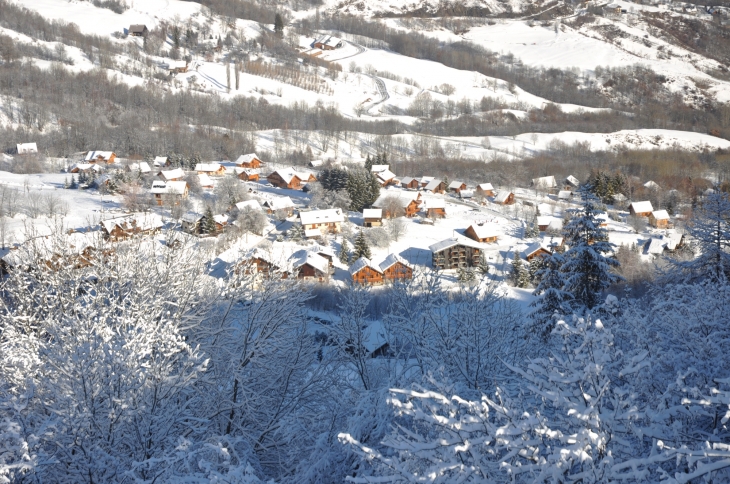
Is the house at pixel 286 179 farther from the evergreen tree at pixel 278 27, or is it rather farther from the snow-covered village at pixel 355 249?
the evergreen tree at pixel 278 27

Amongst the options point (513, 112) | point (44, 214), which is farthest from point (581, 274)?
point (513, 112)

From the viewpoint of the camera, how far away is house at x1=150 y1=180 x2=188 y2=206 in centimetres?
3056

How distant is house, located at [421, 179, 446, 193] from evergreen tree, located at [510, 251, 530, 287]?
57.9ft

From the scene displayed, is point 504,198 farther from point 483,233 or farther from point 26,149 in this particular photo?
point 26,149

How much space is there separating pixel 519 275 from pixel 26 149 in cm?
3781

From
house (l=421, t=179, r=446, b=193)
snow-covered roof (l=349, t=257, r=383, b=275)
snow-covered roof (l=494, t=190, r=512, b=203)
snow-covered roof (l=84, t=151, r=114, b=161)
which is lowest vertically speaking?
house (l=421, t=179, r=446, b=193)

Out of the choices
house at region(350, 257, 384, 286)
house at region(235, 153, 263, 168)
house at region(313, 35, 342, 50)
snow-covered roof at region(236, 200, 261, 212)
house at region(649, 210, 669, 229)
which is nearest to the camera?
house at region(350, 257, 384, 286)

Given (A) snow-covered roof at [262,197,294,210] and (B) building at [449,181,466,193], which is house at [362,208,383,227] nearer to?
(A) snow-covered roof at [262,197,294,210]

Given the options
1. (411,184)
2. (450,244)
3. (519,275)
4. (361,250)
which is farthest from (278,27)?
(519,275)

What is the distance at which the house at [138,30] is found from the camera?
242 ft

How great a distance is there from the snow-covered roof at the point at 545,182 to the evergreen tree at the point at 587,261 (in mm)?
34655

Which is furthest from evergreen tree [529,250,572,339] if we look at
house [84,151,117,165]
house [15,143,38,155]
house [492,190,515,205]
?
house [15,143,38,155]

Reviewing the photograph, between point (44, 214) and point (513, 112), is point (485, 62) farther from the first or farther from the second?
point (44, 214)

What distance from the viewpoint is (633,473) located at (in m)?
2.27
